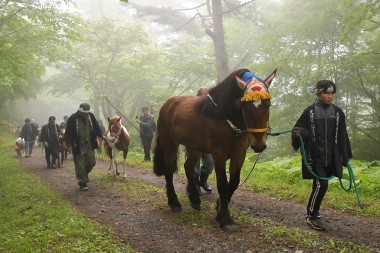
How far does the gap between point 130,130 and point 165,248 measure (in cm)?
1958

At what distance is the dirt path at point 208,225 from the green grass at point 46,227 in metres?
0.33

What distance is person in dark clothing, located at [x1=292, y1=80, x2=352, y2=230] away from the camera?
15.5 ft

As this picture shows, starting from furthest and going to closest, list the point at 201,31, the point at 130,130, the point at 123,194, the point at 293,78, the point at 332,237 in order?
the point at 130,130, the point at 201,31, the point at 293,78, the point at 123,194, the point at 332,237

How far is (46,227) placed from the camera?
219 inches

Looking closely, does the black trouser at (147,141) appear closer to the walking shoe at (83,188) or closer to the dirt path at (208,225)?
the walking shoe at (83,188)

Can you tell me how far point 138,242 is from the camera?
484 cm

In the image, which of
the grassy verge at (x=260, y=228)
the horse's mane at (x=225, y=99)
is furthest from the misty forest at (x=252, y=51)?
the grassy verge at (x=260, y=228)

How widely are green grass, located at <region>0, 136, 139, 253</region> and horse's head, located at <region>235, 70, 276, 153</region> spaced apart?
239cm

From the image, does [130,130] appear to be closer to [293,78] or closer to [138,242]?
[293,78]

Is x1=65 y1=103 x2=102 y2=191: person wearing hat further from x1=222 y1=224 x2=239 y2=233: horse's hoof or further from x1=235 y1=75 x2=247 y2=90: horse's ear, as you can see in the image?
x1=235 y1=75 x2=247 y2=90: horse's ear

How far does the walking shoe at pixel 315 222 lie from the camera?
4.84 meters

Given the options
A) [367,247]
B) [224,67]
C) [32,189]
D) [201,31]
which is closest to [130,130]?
[201,31]

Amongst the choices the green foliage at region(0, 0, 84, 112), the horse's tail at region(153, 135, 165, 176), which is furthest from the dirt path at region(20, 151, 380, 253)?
the green foliage at region(0, 0, 84, 112)

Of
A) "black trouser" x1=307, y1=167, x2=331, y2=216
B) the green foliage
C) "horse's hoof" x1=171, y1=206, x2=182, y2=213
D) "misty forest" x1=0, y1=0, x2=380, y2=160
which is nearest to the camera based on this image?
"black trouser" x1=307, y1=167, x2=331, y2=216
